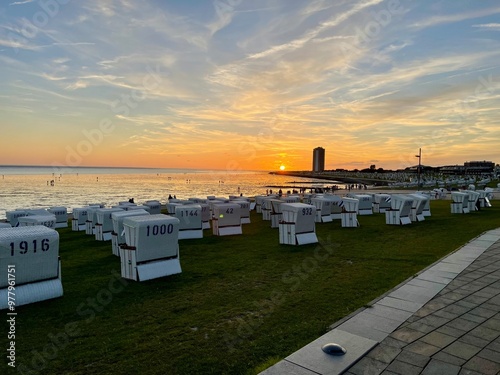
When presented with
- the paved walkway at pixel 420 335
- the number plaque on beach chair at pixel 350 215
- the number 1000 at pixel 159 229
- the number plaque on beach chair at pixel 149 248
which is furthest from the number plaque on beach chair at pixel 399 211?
the number 1000 at pixel 159 229

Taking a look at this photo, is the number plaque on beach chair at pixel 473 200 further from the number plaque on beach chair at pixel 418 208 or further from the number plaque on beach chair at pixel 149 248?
the number plaque on beach chair at pixel 149 248

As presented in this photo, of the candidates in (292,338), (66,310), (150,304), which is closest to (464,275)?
(292,338)

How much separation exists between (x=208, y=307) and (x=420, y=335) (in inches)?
165

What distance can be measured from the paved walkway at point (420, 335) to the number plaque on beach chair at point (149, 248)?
18.1 ft

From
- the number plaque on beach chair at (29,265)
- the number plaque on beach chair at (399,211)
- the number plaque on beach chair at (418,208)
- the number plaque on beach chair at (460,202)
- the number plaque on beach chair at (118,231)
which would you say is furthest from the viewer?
the number plaque on beach chair at (460,202)

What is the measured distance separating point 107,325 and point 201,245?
27.1 feet

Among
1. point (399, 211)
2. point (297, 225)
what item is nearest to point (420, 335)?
point (297, 225)

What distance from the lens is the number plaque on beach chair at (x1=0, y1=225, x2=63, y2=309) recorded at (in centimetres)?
742

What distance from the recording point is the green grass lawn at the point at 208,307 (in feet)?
17.2

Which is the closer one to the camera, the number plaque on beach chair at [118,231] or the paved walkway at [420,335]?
the paved walkway at [420,335]

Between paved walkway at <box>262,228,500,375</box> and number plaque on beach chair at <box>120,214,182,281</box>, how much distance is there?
5515 millimetres

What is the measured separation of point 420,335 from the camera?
5.71m

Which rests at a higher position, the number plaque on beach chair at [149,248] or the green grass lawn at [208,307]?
the number plaque on beach chair at [149,248]

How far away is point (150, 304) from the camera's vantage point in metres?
7.64
